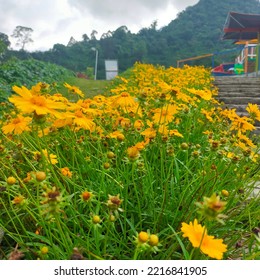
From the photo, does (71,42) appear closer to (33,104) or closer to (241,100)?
(241,100)

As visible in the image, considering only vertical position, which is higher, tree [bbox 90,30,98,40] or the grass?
A: tree [bbox 90,30,98,40]

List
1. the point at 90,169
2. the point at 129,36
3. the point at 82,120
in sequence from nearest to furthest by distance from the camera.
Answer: the point at 82,120, the point at 90,169, the point at 129,36

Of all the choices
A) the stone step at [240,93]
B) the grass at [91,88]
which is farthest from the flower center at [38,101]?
the grass at [91,88]

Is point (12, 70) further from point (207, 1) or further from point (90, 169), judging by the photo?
point (207, 1)

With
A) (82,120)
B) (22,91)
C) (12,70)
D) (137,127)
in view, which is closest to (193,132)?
(137,127)

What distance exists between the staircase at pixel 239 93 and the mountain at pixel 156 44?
1750 centimetres

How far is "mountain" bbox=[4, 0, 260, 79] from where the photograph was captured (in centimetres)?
2459

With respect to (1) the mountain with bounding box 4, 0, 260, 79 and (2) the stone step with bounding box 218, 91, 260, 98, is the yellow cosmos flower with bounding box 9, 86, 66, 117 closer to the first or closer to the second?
(2) the stone step with bounding box 218, 91, 260, 98

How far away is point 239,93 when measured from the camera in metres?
4.91

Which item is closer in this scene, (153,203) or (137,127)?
(153,203)

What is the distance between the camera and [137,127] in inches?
54.9

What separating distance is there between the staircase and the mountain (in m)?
17.5

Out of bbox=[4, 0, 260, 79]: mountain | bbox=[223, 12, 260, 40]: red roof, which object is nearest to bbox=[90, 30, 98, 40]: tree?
bbox=[4, 0, 260, 79]: mountain

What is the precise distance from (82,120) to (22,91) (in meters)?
0.23
